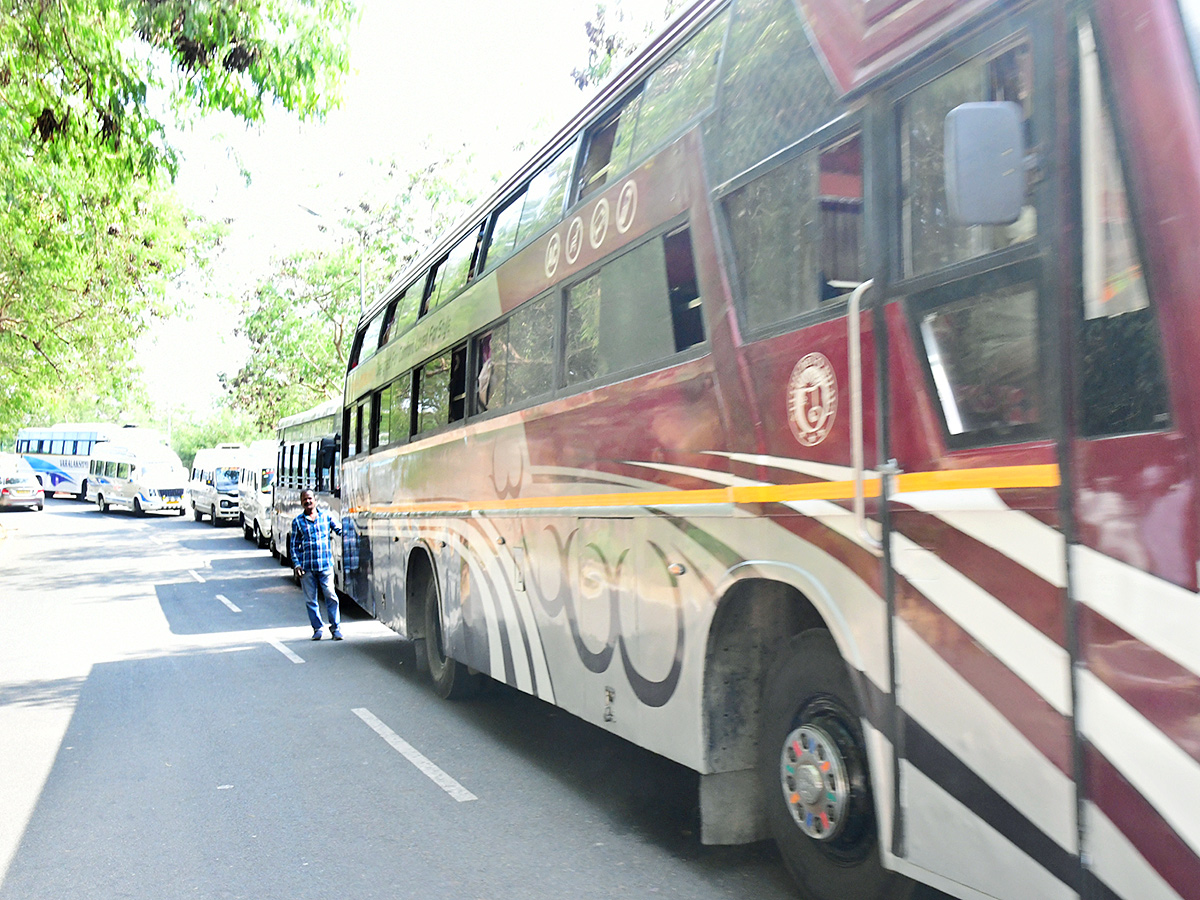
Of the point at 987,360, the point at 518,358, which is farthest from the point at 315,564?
the point at 987,360

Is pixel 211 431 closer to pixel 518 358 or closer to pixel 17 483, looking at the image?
pixel 17 483

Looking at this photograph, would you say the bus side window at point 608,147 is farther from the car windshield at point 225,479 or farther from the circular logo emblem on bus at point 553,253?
the car windshield at point 225,479

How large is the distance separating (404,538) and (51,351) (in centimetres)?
2013

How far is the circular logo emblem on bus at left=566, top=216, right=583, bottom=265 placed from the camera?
20.8 ft

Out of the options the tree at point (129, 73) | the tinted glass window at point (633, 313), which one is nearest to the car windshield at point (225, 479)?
the tree at point (129, 73)

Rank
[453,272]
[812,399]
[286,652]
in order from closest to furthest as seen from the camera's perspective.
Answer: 1. [812,399]
2. [453,272]
3. [286,652]

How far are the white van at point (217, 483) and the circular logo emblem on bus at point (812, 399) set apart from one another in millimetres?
34274

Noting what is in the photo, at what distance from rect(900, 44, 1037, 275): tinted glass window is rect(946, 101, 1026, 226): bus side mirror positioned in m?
0.14

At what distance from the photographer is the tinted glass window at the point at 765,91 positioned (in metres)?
4.14

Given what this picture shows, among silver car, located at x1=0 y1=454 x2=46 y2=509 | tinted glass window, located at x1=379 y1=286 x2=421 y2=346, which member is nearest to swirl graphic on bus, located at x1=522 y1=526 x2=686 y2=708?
tinted glass window, located at x1=379 y1=286 x2=421 y2=346

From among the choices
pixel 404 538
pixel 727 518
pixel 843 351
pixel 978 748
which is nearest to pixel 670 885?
pixel 727 518

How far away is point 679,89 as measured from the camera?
17.5 ft

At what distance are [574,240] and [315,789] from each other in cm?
351

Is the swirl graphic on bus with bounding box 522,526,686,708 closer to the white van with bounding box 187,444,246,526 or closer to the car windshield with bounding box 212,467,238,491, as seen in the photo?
the white van with bounding box 187,444,246,526
